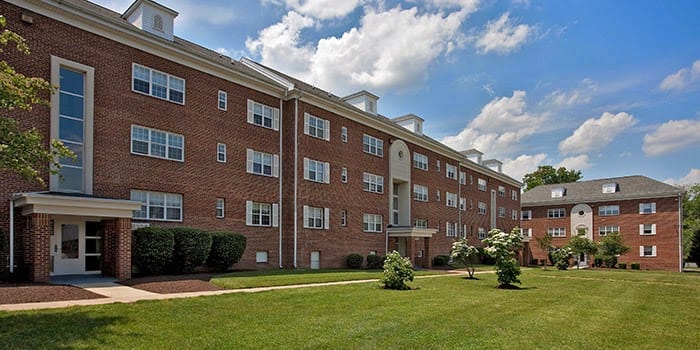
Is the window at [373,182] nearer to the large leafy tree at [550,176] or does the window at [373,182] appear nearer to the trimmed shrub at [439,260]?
the trimmed shrub at [439,260]

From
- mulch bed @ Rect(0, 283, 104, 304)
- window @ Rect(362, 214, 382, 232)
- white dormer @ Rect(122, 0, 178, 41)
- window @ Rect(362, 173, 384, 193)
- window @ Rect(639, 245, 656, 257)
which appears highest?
white dormer @ Rect(122, 0, 178, 41)

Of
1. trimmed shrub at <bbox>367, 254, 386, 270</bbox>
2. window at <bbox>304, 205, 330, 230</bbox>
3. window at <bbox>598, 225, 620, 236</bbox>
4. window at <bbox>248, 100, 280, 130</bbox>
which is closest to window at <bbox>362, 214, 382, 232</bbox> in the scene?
trimmed shrub at <bbox>367, 254, 386, 270</bbox>

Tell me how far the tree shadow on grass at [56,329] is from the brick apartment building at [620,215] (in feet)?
171

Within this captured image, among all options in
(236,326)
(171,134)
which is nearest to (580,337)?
(236,326)

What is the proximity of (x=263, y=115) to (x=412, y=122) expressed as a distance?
59.6 ft

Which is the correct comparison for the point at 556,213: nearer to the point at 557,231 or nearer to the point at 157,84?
the point at 557,231

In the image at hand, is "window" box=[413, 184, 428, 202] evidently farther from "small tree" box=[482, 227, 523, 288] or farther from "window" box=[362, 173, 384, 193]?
"small tree" box=[482, 227, 523, 288]

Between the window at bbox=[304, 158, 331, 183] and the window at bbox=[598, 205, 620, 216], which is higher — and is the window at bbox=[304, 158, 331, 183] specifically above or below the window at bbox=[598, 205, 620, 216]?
above

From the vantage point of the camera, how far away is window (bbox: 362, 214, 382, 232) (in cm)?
2992

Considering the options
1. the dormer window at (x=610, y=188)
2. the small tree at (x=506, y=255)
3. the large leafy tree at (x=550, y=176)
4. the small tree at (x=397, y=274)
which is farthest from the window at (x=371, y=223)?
the large leafy tree at (x=550, y=176)

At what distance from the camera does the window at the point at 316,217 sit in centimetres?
2505

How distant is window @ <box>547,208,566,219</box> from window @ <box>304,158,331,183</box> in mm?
40045

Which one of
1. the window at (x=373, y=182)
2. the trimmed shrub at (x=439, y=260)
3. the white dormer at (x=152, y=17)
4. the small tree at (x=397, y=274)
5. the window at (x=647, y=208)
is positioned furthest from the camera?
the window at (x=647, y=208)

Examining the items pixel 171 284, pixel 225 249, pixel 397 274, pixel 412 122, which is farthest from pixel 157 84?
pixel 412 122
